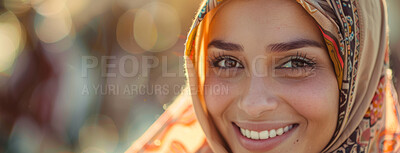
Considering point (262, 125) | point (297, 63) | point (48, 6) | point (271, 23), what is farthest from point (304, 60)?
point (48, 6)

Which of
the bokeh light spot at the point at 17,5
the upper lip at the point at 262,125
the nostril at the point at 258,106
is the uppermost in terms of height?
the bokeh light spot at the point at 17,5

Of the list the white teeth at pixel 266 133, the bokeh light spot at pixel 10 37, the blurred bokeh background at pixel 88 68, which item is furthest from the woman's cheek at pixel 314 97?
the bokeh light spot at pixel 10 37

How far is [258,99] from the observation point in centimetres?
147

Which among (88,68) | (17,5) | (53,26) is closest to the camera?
(17,5)

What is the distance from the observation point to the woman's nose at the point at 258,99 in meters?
1.46

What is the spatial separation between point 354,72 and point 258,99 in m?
0.40

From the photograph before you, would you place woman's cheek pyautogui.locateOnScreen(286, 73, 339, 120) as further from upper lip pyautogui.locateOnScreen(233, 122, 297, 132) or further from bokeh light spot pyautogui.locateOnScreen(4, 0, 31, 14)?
bokeh light spot pyautogui.locateOnScreen(4, 0, 31, 14)

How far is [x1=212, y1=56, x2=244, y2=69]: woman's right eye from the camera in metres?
1.61

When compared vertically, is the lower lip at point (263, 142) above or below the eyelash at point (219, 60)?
below

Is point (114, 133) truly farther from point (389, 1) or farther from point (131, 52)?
point (389, 1)

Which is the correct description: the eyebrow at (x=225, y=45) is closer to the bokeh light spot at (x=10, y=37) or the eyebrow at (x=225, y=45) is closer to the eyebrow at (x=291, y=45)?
the eyebrow at (x=291, y=45)

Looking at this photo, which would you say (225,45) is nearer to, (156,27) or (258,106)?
(258,106)

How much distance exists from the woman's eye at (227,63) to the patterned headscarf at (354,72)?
107mm

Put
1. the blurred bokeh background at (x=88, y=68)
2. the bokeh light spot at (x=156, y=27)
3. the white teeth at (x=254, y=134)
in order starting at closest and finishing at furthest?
the white teeth at (x=254, y=134)
the blurred bokeh background at (x=88, y=68)
the bokeh light spot at (x=156, y=27)
